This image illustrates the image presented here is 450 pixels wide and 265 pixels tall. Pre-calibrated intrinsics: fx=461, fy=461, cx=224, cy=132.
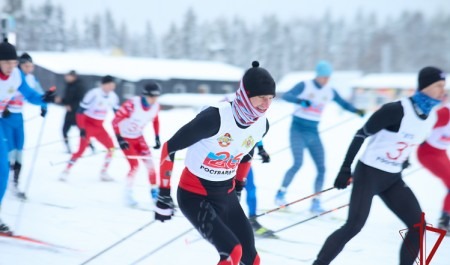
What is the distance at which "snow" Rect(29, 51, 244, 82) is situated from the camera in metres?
30.1

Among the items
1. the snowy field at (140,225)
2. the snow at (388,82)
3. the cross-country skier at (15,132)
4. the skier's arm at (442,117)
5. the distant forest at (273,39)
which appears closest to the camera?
the snowy field at (140,225)

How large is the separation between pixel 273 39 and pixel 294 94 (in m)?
67.3

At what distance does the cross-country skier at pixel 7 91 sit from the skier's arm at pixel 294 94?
3.01m

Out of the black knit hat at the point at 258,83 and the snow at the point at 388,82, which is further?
the snow at the point at 388,82

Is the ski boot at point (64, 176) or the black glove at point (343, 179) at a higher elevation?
the black glove at point (343, 179)

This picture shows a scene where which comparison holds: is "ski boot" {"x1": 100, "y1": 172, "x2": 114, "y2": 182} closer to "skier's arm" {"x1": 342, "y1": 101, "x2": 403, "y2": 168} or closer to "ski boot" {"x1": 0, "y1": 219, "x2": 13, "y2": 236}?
"ski boot" {"x1": 0, "y1": 219, "x2": 13, "y2": 236}

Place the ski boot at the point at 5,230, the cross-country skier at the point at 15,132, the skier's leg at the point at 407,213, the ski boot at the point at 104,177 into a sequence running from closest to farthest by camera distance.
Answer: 1. the skier's leg at the point at 407,213
2. the ski boot at the point at 5,230
3. the cross-country skier at the point at 15,132
4. the ski boot at the point at 104,177

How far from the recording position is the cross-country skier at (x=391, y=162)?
343 centimetres

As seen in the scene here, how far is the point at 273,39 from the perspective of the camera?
71.9 meters

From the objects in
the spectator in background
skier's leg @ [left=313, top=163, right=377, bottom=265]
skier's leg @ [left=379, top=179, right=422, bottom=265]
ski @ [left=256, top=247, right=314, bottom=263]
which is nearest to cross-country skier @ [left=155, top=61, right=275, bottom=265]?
skier's leg @ [left=313, top=163, right=377, bottom=265]

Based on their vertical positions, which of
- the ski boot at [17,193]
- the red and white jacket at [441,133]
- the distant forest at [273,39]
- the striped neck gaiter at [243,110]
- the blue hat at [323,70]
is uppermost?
the striped neck gaiter at [243,110]

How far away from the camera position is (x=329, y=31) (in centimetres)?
8138

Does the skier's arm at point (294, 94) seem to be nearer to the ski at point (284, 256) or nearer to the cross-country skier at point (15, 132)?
the ski at point (284, 256)

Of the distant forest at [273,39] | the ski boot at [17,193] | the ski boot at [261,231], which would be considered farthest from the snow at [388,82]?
the ski boot at [17,193]
